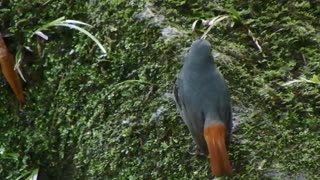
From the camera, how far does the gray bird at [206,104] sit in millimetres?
2652

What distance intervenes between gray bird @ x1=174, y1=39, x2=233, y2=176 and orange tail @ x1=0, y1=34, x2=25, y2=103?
87cm

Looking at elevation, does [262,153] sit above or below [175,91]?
below

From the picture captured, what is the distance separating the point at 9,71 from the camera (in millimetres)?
3398

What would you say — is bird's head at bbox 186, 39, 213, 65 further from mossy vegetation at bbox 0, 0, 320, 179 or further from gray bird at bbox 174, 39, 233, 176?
mossy vegetation at bbox 0, 0, 320, 179

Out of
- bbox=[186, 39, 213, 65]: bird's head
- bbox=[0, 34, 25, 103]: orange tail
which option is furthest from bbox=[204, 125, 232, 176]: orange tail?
bbox=[0, 34, 25, 103]: orange tail

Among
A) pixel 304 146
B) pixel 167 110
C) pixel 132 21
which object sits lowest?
pixel 304 146

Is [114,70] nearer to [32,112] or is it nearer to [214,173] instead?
[32,112]

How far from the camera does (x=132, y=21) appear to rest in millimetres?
3391

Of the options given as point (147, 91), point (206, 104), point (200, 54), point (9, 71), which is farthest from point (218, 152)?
point (9, 71)

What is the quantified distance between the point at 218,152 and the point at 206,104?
0.74 ft

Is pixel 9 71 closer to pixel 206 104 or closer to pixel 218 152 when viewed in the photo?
pixel 206 104

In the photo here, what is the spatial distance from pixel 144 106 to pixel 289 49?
71cm

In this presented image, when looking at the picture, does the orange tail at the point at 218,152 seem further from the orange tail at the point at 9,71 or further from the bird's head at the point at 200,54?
the orange tail at the point at 9,71

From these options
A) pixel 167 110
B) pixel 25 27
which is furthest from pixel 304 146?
pixel 25 27
